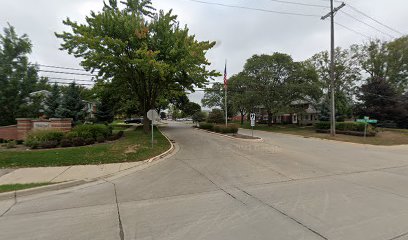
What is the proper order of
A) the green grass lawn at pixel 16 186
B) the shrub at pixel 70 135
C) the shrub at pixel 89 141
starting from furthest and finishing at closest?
the shrub at pixel 89 141 → the shrub at pixel 70 135 → the green grass lawn at pixel 16 186

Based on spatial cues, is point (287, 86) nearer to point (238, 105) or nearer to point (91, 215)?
point (238, 105)

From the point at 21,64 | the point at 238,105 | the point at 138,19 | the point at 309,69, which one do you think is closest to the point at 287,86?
the point at 309,69

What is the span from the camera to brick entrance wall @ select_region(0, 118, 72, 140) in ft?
48.0

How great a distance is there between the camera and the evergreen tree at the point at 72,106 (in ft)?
68.5

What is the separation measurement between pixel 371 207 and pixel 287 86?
104 feet

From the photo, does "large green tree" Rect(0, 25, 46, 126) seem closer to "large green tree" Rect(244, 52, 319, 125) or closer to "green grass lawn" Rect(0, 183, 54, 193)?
"green grass lawn" Rect(0, 183, 54, 193)

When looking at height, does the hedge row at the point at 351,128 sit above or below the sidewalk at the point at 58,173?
above

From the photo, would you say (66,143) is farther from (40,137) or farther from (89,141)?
(40,137)

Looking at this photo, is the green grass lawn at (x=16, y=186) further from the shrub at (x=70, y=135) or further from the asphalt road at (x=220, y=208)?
the shrub at (x=70, y=135)

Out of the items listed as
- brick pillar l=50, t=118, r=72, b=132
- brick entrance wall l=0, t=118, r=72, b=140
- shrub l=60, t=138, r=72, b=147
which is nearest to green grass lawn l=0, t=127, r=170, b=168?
shrub l=60, t=138, r=72, b=147

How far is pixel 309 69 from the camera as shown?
36812 millimetres

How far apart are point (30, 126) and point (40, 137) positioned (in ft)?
14.1

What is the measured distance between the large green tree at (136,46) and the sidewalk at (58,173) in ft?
23.3

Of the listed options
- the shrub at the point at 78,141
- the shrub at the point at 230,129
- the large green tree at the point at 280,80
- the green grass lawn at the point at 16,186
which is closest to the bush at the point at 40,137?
the shrub at the point at 78,141
